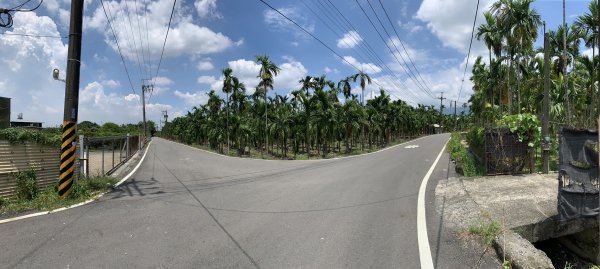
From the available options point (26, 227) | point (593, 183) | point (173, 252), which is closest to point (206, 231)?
point (173, 252)

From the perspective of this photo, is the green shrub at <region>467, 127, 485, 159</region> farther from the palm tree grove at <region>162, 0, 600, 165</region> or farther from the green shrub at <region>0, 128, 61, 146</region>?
the green shrub at <region>0, 128, 61, 146</region>

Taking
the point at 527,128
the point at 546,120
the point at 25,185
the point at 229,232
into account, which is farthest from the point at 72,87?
the point at 546,120

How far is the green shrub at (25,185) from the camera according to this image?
9297 mm

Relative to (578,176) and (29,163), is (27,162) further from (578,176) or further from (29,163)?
(578,176)

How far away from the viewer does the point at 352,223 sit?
718cm

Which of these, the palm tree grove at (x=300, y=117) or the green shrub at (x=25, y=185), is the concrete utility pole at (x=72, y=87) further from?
the palm tree grove at (x=300, y=117)

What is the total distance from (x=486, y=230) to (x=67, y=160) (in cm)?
1020

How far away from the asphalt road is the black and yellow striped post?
991 mm

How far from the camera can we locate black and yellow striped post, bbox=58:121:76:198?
392 inches

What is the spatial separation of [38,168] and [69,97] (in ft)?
6.78

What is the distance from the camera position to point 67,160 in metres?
10.4

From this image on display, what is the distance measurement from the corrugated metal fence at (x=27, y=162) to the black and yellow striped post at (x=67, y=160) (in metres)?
0.45

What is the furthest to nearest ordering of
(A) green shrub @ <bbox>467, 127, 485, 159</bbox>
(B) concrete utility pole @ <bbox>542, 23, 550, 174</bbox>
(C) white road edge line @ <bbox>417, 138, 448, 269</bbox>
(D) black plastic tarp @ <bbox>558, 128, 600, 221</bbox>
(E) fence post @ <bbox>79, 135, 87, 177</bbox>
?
1. (A) green shrub @ <bbox>467, 127, 485, 159</bbox>
2. (E) fence post @ <bbox>79, 135, 87, 177</bbox>
3. (B) concrete utility pole @ <bbox>542, 23, 550, 174</bbox>
4. (D) black plastic tarp @ <bbox>558, 128, 600, 221</bbox>
5. (C) white road edge line @ <bbox>417, 138, 448, 269</bbox>

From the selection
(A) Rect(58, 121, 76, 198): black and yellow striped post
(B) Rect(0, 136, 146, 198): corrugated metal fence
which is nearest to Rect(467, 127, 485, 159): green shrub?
(A) Rect(58, 121, 76, 198): black and yellow striped post
